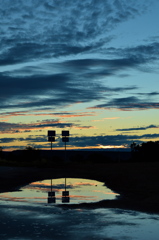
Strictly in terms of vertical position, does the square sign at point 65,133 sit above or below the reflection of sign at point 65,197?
above

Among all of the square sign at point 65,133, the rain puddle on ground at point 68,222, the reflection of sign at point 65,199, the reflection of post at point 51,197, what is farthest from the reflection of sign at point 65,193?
the square sign at point 65,133

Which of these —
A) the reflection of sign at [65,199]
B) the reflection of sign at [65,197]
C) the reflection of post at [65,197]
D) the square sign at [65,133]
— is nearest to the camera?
the reflection of sign at [65,199]

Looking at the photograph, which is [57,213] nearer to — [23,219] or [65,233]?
[23,219]

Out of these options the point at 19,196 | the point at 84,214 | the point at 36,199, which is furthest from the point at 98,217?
the point at 19,196

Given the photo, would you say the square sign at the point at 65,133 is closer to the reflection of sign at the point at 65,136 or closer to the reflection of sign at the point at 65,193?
the reflection of sign at the point at 65,136

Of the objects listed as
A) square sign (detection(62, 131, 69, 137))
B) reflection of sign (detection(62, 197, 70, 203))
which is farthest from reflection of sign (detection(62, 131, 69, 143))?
reflection of sign (detection(62, 197, 70, 203))

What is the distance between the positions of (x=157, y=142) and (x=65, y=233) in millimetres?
68719

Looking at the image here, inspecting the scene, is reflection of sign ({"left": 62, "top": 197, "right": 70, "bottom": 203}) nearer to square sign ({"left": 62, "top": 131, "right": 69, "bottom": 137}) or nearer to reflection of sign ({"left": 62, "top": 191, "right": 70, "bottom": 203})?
reflection of sign ({"left": 62, "top": 191, "right": 70, "bottom": 203})

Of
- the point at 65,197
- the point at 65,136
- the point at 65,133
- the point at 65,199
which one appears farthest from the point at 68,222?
the point at 65,136

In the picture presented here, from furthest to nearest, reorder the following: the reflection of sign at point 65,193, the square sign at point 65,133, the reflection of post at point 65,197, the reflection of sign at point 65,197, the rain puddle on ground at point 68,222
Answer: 1. the square sign at point 65,133
2. the reflection of sign at point 65,193
3. the reflection of sign at point 65,197
4. the reflection of post at point 65,197
5. the rain puddle on ground at point 68,222

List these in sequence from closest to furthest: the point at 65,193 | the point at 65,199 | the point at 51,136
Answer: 1. the point at 65,199
2. the point at 65,193
3. the point at 51,136

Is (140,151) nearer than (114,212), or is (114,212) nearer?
(114,212)

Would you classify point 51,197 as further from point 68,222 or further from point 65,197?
point 68,222

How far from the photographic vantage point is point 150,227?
445 inches
